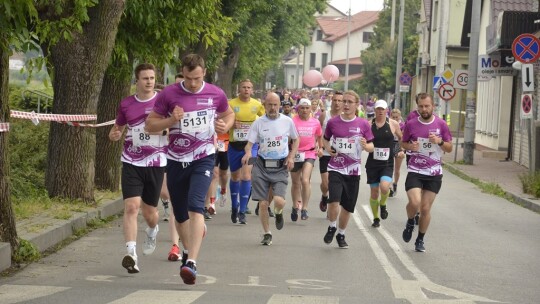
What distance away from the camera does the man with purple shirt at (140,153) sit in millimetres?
11133

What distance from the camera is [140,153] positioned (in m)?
11.2

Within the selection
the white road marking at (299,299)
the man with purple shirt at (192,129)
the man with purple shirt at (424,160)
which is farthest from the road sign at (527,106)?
the white road marking at (299,299)

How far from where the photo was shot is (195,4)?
18.0 m

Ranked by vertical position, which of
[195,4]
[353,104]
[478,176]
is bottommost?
[478,176]

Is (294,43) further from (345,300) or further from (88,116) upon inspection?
(345,300)

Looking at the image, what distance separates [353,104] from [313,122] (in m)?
3.68

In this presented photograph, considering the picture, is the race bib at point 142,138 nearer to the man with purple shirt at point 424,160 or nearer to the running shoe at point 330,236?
the running shoe at point 330,236

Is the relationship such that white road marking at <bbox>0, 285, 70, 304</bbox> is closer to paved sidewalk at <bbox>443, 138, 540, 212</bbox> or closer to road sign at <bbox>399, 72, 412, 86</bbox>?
paved sidewalk at <bbox>443, 138, 540, 212</bbox>

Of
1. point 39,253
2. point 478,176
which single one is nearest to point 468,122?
point 478,176

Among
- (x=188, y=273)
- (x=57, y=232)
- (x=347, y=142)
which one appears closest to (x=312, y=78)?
(x=347, y=142)

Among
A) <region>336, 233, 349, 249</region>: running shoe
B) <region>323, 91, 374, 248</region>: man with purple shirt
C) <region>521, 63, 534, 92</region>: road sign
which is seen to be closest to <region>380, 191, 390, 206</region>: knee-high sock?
<region>323, 91, 374, 248</region>: man with purple shirt

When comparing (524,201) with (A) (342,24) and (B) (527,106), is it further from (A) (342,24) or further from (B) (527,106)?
(A) (342,24)

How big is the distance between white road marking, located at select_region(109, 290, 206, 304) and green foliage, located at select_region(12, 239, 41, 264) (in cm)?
234

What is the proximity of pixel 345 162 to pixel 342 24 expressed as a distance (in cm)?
13775
